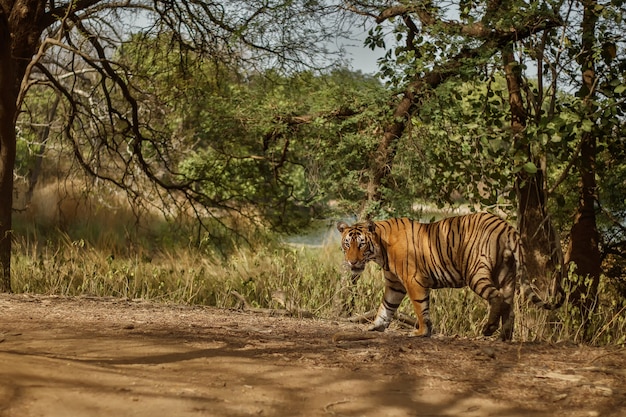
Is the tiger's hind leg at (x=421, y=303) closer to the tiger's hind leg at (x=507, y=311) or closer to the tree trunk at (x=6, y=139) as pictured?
the tiger's hind leg at (x=507, y=311)

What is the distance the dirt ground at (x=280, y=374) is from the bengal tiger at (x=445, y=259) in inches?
20.7

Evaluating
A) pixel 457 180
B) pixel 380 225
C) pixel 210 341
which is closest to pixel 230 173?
pixel 457 180

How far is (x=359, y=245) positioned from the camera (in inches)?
296

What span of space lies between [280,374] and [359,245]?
2.52 m

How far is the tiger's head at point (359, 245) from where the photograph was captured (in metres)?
7.50

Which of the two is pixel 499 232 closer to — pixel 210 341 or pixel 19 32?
pixel 210 341

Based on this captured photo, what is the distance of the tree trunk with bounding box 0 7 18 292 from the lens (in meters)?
10.5

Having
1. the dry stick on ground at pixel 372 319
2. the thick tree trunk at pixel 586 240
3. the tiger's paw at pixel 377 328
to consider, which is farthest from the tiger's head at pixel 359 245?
the thick tree trunk at pixel 586 240

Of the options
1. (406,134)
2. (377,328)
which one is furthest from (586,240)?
(377,328)

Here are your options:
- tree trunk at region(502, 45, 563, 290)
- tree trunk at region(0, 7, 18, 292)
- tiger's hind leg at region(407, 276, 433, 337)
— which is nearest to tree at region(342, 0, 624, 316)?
tree trunk at region(502, 45, 563, 290)

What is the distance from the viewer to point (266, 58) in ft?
44.9

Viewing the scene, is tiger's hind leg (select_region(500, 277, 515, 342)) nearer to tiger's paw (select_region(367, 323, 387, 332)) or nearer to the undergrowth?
the undergrowth

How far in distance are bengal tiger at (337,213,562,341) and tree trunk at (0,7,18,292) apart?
5096 mm

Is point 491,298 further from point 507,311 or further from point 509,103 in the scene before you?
point 509,103
